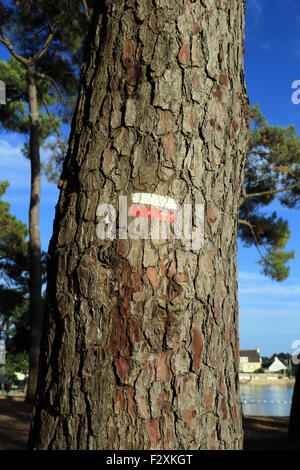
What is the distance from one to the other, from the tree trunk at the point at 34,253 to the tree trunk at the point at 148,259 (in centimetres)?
851

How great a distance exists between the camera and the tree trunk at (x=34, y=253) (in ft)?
32.1

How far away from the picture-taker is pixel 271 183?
Result: 13.2 metres

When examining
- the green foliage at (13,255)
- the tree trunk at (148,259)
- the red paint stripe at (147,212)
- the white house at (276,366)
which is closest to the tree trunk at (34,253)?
the green foliage at (13,255)

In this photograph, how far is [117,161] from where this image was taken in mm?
1519

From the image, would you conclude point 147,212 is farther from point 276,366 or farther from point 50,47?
point 276,366

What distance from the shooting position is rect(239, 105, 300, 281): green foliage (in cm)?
1284

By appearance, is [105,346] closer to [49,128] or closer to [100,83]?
[100,83]

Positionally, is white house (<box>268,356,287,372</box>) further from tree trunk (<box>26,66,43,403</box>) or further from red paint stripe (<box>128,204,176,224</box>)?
red paint stripe (<box>128,204,176,224</box>)

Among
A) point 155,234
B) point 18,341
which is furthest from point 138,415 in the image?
point 18,341

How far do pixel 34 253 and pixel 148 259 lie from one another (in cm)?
928

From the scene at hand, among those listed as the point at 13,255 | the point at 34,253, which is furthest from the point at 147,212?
the point at 13,255

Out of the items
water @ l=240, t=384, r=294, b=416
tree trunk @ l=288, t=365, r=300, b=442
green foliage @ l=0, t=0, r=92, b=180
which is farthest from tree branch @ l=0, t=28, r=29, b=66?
water @ l=240, t=384, r=294, b=416

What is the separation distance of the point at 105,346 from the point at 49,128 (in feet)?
46.3

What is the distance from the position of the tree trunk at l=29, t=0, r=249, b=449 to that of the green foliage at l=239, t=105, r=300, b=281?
11321 mm
